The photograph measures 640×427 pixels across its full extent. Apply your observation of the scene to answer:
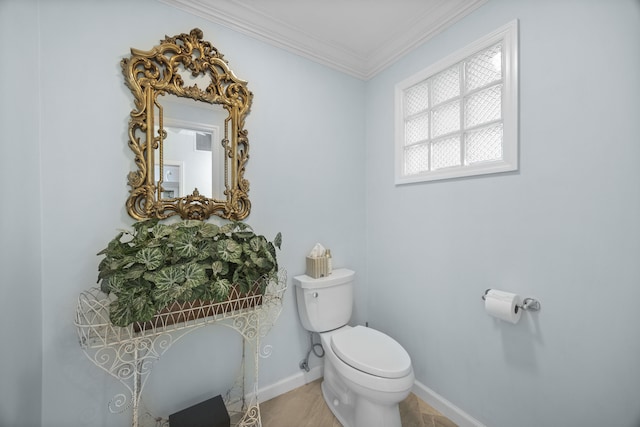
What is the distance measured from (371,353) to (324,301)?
1.37ft

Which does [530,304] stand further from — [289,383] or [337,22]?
[337,22]

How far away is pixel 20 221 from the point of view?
0.88m

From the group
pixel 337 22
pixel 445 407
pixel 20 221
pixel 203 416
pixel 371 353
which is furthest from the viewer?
pixel 337 22

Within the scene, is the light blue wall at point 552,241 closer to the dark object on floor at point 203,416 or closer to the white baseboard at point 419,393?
the white baseboard at point 419,393

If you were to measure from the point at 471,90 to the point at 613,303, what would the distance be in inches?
44.8

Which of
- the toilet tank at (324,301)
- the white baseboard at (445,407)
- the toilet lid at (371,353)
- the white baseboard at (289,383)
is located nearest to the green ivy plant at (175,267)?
the toilet tank at (324,301)

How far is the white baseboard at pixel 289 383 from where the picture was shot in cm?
156

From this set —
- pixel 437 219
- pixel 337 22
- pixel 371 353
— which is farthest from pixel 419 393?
pixel 337 22

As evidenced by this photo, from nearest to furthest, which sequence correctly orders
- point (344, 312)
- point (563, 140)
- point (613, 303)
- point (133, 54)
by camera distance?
point (613, 303), point (563, 140), point (133, 54), point (344, 312)

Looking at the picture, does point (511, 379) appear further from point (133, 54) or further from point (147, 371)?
point (133, 54)

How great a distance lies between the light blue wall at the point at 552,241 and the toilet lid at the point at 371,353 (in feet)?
1.27

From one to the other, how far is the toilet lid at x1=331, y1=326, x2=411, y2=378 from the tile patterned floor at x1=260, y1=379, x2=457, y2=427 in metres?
0.45

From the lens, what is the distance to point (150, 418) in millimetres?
1240

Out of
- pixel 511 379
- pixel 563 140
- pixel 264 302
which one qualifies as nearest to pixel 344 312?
pixel 264 302
